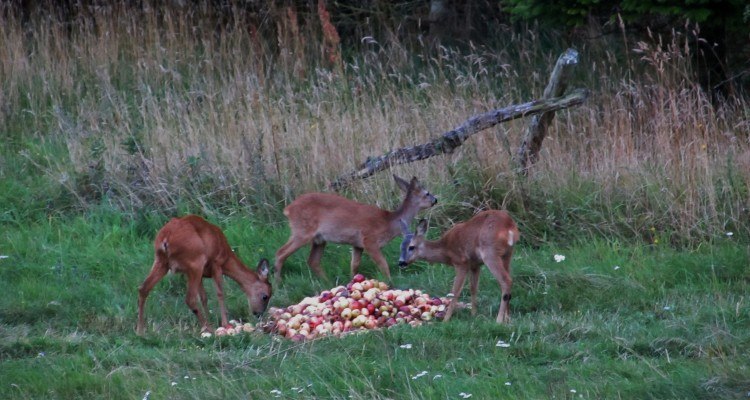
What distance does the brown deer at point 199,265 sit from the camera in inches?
327

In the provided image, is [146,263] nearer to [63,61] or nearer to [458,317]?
[458,317]

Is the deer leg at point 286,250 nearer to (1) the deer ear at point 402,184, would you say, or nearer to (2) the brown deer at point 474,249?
(1) the deer ear at point 402,184

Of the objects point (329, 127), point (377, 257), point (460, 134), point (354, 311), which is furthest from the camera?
point (329, 127)

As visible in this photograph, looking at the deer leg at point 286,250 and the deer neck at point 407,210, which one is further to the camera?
the deer neck at point 407,210

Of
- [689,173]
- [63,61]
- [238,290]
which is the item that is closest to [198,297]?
[238,290]

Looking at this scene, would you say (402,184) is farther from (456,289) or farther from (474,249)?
(456,289)

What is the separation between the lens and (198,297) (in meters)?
8.97

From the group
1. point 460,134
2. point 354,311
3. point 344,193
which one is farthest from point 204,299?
point 460,134

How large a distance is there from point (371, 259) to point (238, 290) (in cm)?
117

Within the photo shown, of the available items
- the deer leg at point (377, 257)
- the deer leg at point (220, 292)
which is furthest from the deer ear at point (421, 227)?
the deer leg at point (220, 292)

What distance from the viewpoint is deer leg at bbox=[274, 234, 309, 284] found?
9625 mm

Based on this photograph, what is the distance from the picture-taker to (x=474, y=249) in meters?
8.41

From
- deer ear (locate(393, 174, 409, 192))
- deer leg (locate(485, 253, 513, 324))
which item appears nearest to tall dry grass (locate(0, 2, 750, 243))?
deer ear (locate(393, 174, 409, 192))

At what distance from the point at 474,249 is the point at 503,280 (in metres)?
0.40
